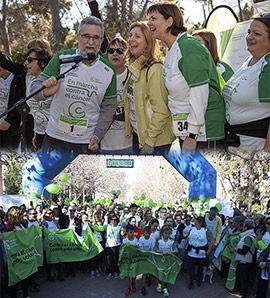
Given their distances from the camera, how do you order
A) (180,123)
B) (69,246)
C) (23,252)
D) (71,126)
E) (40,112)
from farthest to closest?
(69,246)
(23,252)
(40,112)
(71,126)
(180,123)

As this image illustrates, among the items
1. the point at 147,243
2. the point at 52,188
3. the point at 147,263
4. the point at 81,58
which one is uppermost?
the point at 81,58

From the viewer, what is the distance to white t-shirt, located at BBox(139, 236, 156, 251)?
14.9 ft

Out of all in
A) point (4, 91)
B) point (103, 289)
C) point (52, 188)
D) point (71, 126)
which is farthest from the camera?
point (103, 289)

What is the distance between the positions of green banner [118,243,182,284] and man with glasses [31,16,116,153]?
1.86m

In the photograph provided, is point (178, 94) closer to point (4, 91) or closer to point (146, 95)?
point (146, 95)

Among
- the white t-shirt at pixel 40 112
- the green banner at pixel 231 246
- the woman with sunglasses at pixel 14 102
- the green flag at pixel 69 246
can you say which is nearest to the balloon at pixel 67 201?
the woman with sunglasses at pixel 14 102

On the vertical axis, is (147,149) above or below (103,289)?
above

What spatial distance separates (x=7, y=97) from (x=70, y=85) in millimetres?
677

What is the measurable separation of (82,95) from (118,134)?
443mm

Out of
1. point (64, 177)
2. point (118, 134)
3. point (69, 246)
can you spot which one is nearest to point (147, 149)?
point (118, 134)

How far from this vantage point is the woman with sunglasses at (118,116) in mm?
2789

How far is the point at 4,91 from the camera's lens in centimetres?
301

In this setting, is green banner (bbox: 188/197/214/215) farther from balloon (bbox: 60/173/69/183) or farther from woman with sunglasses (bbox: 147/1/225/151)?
balloon (bbox: 60/173/69/183)

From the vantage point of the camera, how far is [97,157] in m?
3.00
